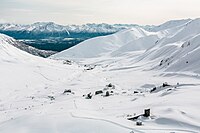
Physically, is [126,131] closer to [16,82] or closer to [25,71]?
[16,82]

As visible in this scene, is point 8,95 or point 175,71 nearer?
point 8,95

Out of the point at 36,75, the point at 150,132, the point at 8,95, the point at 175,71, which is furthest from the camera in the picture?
the point at 36,75

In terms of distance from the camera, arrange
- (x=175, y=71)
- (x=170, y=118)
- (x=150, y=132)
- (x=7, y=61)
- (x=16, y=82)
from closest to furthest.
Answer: (x=150, y=132), (x=170, y=118), (x=175, y=71), (x=16, y=82), (x=7, y=61)

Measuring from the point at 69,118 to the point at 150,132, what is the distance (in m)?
8.40

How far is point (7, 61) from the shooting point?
393ft

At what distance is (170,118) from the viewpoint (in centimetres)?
2423

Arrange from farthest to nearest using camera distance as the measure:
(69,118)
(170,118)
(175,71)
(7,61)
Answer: (7,61) → (175,71) → (69,118) → (170,118)

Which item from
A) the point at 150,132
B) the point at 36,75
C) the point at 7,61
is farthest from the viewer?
the point at 7,61

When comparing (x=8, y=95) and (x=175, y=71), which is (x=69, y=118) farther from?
(x=175, y=71)

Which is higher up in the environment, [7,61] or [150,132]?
[7,61]

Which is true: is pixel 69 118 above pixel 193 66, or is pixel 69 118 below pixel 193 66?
below

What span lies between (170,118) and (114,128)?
481cm

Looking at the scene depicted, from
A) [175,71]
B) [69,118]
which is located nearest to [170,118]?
[69,118]

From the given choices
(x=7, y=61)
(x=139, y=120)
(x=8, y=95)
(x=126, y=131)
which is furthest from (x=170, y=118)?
(x=7, y=61)
